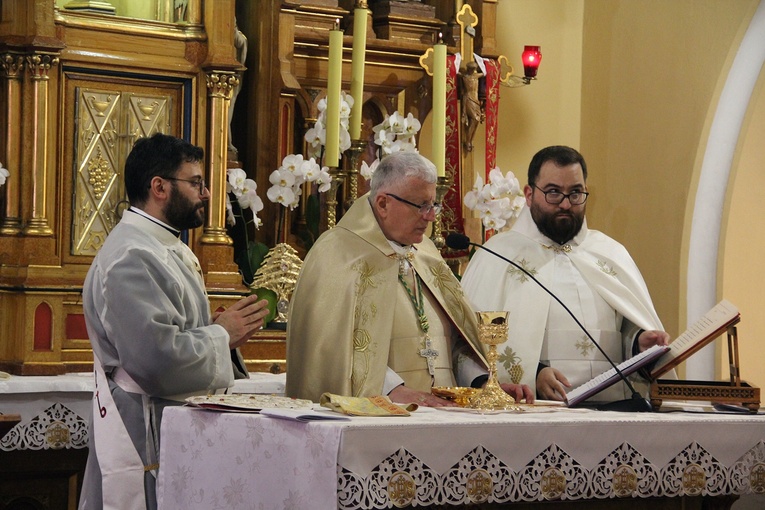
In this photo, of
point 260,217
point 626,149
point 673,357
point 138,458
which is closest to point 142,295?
point 138,458

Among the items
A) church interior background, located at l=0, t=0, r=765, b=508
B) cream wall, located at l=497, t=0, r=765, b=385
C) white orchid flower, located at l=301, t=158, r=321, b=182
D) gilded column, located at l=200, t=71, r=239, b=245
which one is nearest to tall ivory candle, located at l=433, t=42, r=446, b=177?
church interior background, located at l=0, t=0, r=765, b=508

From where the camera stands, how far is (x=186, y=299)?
4.73 m

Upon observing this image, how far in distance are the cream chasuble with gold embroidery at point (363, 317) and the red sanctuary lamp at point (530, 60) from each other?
250 centimetres

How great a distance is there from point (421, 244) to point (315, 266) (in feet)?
1.82

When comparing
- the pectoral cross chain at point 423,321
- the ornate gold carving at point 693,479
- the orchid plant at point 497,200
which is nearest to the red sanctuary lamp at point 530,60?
the orchid plant at point 497,200

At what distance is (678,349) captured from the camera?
457 cm

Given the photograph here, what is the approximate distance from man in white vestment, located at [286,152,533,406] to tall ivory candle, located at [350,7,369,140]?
1325 mm

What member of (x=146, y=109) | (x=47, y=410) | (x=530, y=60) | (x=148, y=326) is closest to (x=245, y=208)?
(x=146, y=109)

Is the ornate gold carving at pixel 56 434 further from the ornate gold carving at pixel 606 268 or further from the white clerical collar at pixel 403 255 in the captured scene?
the ornate gold carving at pixel 606 268

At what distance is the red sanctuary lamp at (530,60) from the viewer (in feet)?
24.5

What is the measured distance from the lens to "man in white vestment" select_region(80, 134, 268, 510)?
4496mm

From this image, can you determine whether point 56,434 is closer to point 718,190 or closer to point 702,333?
point 702,333

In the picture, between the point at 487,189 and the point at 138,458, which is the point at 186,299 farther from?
the point at 487,189

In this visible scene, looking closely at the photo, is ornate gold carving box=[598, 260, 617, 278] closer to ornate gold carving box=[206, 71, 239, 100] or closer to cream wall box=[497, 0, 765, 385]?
ornate gold carving box=[206, 71, 239, 100]
